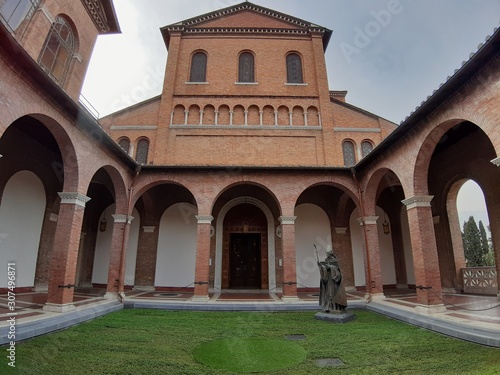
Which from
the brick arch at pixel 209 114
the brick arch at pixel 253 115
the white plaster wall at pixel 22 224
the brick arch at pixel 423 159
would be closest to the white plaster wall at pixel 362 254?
the brick arch at pixel 423 159

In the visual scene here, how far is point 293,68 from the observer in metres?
17.7

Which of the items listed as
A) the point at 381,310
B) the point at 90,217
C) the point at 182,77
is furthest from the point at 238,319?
the point at 182,77

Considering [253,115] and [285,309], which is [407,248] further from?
[253,115]

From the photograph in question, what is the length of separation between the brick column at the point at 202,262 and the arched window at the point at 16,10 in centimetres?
883

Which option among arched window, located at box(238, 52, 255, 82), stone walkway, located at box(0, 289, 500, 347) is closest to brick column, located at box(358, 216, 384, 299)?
stone walkway, located at box(0, 289, 500, 347)

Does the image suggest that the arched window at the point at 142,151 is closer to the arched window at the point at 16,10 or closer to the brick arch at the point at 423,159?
the arched window at the point at 16,10

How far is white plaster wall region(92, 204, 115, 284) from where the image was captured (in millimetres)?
14461

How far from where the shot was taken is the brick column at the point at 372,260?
34.7 feet

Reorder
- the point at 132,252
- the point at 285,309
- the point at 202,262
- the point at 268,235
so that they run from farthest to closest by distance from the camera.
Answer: the point at 268,235, the point at 132,252, the point at 202,262, the point at 285,309

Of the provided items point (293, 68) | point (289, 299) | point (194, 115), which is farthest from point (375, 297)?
point (293, 68)

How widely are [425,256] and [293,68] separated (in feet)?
44.9

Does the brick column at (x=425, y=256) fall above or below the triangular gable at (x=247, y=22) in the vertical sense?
below

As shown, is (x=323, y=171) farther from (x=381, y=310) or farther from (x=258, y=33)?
(x=258, y=33)

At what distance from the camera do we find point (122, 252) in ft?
36.1
